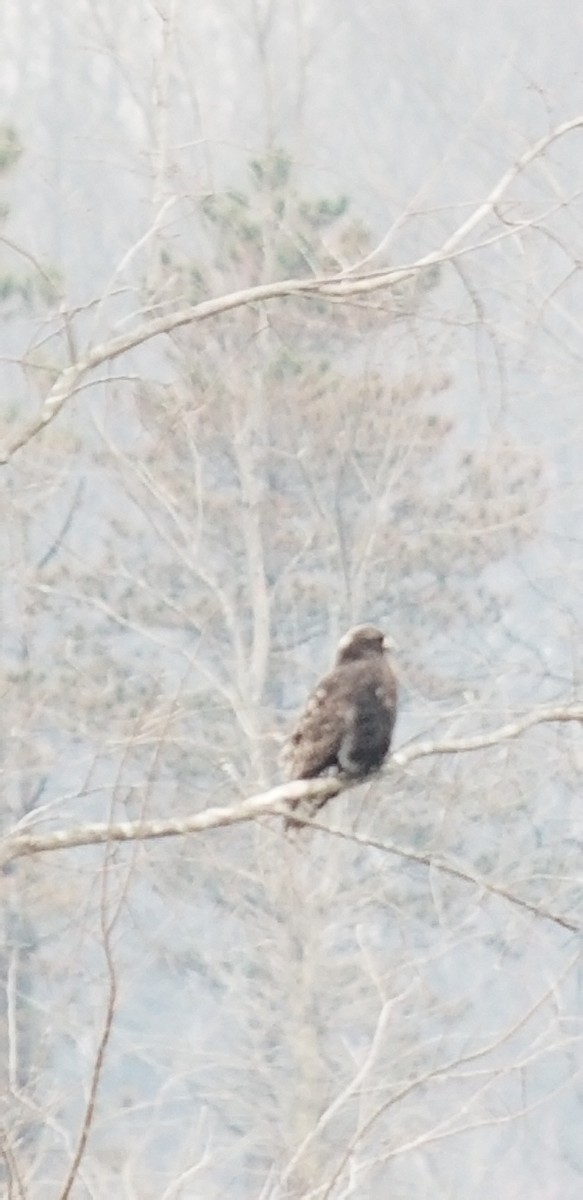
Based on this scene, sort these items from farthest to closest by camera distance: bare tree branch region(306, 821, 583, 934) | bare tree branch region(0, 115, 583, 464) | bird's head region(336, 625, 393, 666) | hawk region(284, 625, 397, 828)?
1. bird's head region(336, 625, 393, 666)
2. hawk region(284, 625, 397, 828)
3. bare tree branch region(0, 115, 583, 464)
4. bare tree branch region(306, 821, 583, 934)

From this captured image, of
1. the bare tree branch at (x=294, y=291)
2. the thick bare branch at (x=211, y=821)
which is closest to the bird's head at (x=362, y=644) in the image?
the thick bare branch at (x=211, y=821)

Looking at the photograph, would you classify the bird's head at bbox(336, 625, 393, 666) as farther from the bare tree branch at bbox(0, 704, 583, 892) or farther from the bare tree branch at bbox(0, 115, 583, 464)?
Answer: the bare tree branch at bbox(0, 115, 583, 464)

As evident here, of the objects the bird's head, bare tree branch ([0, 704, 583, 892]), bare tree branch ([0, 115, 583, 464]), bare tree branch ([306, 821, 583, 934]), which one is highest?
bare tree branch ([0, 115, 583, 464])

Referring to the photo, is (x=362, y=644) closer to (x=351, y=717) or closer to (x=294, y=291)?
(x=351, y=717)

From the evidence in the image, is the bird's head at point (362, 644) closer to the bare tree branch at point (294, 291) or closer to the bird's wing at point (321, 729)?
the bird's wing at point (321, 729)

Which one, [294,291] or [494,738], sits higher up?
[294,291]

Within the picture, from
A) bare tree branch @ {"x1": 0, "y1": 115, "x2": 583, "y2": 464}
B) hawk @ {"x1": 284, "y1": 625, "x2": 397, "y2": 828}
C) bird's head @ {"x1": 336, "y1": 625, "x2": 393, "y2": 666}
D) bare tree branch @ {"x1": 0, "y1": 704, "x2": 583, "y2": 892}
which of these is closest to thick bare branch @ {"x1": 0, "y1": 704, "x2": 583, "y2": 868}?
bare tree branch @ {"x1": 0, "y1": 704, "x2": 583, "y2": 892}

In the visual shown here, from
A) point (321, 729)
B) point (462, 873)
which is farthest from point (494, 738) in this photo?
point (321, 729)

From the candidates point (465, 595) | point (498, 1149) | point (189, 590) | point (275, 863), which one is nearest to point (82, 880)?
point (275, 863)
